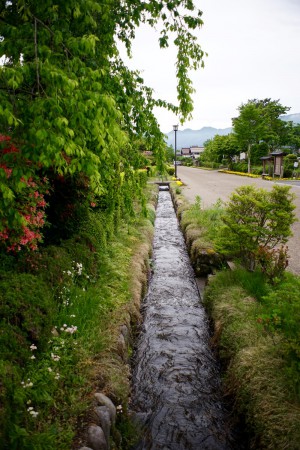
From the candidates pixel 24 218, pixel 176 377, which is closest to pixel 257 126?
pixel 176 377

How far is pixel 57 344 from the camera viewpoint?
3.87m

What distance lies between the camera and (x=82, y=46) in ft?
10.6

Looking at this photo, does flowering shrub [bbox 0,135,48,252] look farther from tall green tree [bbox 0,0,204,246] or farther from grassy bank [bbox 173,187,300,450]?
grassy bank [bbox 173,187,300,450]

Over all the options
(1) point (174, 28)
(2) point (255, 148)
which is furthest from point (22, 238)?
(2) point (255, 148)

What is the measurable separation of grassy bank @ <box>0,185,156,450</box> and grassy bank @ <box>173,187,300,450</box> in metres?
Answer: 1.49

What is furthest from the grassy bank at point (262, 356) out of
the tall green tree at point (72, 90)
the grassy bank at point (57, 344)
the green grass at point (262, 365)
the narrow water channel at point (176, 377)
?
the tall green tree at point (72, 90)

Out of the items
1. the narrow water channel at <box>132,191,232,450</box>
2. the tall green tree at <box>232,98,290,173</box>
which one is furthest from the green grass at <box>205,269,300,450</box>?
the tall green tree at <box>232,98,290,173</box>

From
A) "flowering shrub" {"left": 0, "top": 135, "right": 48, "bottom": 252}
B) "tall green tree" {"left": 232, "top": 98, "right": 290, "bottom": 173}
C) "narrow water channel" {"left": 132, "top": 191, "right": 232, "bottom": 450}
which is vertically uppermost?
"tall green tree" {"left": 232, "top": 98, "right": 290, "bottom": 173}

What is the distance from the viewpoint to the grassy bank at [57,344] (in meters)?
2.80

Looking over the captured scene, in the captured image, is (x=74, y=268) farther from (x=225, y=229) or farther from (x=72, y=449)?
(x=225, y=229)

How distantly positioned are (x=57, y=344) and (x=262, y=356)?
2595mm

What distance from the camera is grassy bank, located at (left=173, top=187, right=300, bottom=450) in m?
3.31

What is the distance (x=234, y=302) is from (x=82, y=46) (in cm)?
462

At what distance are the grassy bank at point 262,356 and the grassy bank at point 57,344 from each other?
4.89ft
